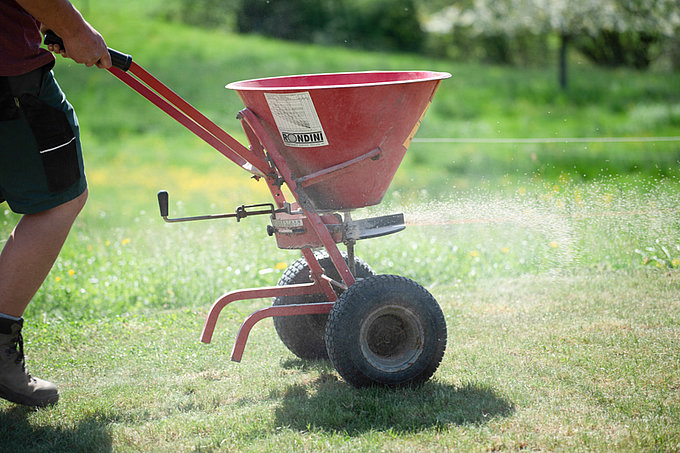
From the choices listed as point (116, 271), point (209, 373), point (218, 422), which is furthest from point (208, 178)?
point (218, 422)

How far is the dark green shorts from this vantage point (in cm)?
289

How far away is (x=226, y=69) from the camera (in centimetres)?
1627

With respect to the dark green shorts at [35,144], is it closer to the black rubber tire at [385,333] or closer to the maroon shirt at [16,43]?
the maroon shirt at [16,43]

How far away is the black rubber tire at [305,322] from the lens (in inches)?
147

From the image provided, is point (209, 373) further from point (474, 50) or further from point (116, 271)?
point (474, 50)

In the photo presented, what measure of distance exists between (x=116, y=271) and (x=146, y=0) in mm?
18190

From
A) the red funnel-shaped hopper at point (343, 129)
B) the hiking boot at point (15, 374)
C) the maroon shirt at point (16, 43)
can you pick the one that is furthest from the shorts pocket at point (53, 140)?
the red funnel-shaped hopper at point (343, 129)

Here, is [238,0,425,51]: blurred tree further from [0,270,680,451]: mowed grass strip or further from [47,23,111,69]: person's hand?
[47,23,111,69]: person's hand

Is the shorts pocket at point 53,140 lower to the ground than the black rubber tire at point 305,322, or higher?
higher

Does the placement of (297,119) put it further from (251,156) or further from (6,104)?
(6,104)

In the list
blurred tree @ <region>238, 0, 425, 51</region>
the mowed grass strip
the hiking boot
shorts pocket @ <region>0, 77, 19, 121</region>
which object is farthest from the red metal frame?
blurred tree @ <region>238, 0, 425, 51</region>

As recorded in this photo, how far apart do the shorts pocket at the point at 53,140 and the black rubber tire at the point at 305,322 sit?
3.95ft

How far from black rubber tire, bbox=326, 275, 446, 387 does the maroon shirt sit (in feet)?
4.95

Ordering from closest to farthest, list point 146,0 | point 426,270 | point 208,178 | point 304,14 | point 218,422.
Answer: point 218,422, point 426,270, point 208,178, point 304,14, point 146,0
